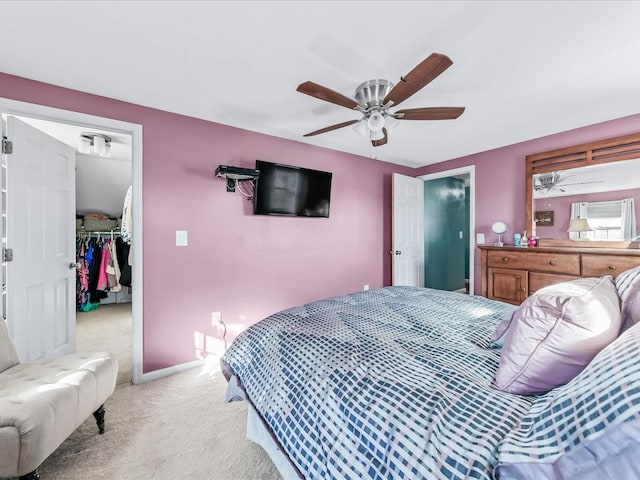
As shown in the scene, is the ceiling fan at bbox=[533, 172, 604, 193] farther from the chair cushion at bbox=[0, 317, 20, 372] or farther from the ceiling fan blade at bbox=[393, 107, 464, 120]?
the chair cushion at bbox=[0, 317, 20, 372]

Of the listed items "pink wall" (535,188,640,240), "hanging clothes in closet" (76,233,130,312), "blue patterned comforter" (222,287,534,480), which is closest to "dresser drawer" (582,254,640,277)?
"pink wall" (535,188,640,240)

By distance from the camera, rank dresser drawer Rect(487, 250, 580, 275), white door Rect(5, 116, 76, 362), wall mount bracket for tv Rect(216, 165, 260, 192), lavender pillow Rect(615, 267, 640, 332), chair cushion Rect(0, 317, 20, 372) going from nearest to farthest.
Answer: lavender pillow Rect(615, 267, 640, 332) < chair cushion Rect(0, 317, 20, 372) < white door Rect(5, 116, 76, 362) < wall mount bracket for tv Rect(216, 165, 260, 192) < dresser drawer Rect(487, 250, 580, 275)

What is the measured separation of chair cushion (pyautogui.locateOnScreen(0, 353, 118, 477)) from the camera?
1105 mm

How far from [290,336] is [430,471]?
809mm

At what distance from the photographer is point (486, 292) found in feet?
10.4

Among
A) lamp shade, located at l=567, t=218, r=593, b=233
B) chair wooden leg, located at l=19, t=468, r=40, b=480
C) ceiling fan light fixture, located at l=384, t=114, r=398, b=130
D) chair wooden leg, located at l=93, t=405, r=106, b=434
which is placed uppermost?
ceiling fan light fixture, located at l=384, t=114, r=398, b=130

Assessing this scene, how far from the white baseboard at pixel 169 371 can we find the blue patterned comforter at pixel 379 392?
1191 mm

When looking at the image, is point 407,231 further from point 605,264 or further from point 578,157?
point 605,264

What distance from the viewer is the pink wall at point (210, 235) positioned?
2.30 meters

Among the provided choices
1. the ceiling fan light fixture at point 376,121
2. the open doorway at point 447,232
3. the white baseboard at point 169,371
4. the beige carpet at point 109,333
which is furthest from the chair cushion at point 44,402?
the open doorway at point 447,232

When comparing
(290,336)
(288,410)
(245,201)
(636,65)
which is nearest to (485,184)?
(636,65)

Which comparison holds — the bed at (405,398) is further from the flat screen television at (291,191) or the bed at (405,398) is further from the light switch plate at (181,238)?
the flat screen television at (291,191)

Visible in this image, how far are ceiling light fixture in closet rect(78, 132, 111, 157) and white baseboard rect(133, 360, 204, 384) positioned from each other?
2.38 metres

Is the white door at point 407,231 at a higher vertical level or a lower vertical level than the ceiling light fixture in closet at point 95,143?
lower
